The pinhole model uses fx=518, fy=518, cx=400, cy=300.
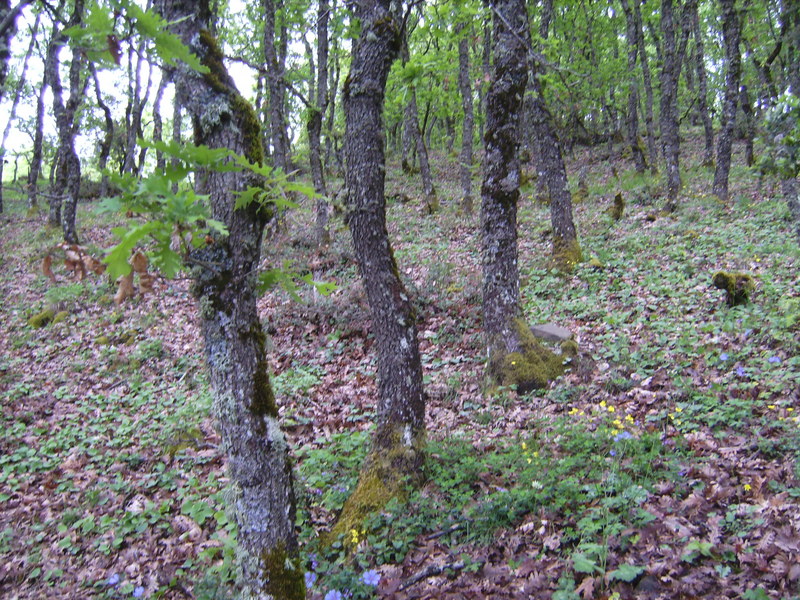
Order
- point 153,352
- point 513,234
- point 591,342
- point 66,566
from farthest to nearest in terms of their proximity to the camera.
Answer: point 153,352
point 591,342
point 513,234
point 66,566

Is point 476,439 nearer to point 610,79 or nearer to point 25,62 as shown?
point 610,79

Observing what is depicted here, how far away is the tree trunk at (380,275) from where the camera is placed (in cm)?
454

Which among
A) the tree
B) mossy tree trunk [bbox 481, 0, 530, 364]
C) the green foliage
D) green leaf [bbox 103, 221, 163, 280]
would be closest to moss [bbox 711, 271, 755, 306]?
the green foliage

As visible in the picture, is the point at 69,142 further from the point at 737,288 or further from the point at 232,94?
the point at 737,288

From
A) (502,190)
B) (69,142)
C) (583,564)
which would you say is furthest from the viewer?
(69,142)

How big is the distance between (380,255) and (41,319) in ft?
35.2

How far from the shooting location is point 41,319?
38.7ft

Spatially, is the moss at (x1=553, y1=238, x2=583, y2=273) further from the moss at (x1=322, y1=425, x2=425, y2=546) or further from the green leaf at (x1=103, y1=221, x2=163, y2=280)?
the green leaf at (x1=103, y1=221, x2=163, y2=280)

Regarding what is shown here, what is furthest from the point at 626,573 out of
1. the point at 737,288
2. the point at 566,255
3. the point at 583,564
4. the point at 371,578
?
the point at 566,255

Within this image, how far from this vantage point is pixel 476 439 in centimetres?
553

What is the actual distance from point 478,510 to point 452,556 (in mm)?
455

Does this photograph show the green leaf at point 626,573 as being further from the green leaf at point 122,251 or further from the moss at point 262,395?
the green leaf at point 122,251

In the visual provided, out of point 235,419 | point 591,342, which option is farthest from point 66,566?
point 591,342

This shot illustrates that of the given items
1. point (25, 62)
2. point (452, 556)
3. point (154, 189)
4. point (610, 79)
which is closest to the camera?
point (154, 189)
